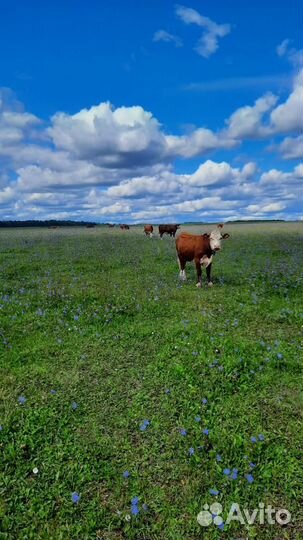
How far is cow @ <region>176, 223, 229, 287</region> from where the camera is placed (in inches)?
591

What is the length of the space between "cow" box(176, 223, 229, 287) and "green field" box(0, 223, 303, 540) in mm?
3685

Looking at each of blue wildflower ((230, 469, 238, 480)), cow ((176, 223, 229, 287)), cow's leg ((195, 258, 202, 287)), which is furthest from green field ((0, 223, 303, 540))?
cow ((176, 223, 229, 287))

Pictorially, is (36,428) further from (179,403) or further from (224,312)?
(224,312)

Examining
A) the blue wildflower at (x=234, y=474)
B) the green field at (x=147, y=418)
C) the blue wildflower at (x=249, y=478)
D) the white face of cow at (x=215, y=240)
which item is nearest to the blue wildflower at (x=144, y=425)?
the green field at (x=147, y=418)

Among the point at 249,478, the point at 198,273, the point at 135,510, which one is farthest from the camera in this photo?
the point at 198,273

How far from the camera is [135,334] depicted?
31.4ft

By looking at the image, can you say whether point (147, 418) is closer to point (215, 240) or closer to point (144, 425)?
point (144, 425)

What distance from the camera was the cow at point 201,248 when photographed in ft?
49.3

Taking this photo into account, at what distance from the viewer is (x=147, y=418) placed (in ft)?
19.8

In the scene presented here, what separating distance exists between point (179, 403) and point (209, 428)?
32.5 inches

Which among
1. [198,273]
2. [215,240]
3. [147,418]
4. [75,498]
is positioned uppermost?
[215,240]

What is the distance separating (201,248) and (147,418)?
10384 mm

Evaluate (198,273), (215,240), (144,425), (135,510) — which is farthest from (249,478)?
(215,240)

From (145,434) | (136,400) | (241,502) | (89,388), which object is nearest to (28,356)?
(89,388)
